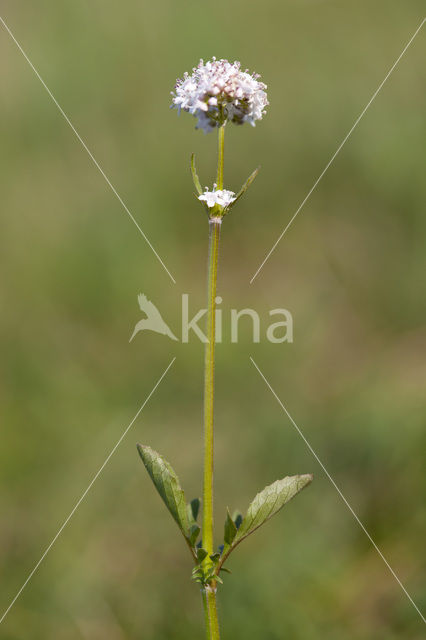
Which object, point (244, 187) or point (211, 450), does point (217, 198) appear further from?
point (211, 450)

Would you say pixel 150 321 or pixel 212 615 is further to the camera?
pixel 150 321

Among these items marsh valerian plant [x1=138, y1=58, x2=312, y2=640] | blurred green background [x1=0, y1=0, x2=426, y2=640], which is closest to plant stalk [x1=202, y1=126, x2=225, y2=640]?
marsh valerian plant [x1=138, y1=58, x2=312, y2=640]

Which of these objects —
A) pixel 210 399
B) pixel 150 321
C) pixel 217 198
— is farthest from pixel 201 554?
pixel 150 321

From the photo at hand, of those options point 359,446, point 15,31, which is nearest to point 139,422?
point 359,446

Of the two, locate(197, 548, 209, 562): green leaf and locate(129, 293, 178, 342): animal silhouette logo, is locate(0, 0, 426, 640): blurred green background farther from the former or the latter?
locate(197, 548, 209, 562): green leaf

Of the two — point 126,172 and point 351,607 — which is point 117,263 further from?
point 351,607

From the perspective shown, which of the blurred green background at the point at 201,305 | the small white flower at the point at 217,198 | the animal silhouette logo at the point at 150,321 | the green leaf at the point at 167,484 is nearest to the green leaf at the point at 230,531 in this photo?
the green leaf at the point at 167,484
